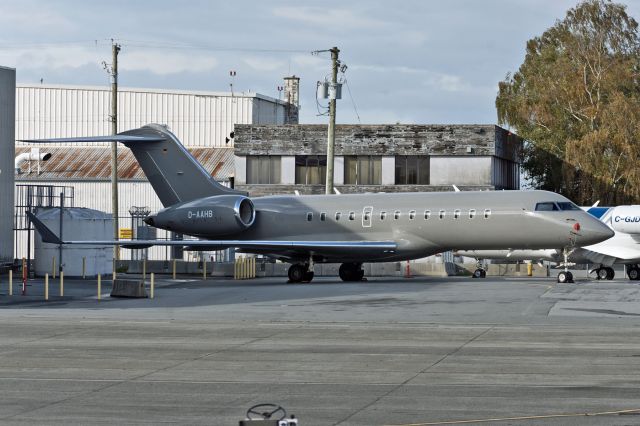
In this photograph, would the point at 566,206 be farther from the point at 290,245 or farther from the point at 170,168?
the point at 170,168

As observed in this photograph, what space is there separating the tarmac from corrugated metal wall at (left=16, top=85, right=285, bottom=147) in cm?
5049

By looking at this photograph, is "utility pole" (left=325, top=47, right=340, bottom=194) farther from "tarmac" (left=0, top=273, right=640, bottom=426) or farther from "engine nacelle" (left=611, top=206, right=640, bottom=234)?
"tarmac" (left=0, top=273, right=640, bottom=426)

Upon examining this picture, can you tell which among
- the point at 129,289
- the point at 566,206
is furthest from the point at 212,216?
the point at 566,206

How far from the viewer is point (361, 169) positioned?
2522 inches

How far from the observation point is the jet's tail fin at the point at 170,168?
45.3 metres

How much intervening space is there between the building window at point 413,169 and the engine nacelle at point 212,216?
811 inches

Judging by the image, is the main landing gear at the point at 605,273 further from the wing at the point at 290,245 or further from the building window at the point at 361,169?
the building window at the point at 361,169

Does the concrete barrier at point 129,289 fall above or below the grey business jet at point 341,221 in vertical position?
below

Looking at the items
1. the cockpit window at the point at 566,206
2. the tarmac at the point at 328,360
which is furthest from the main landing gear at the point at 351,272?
the tarmac at the point at 328,360

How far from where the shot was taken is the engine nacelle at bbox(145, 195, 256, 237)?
43.1m

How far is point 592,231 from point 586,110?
110 feet

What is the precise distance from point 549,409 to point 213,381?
16.6 ft

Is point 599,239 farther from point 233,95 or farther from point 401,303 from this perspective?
point 233,95

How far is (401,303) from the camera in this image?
30.8 m
